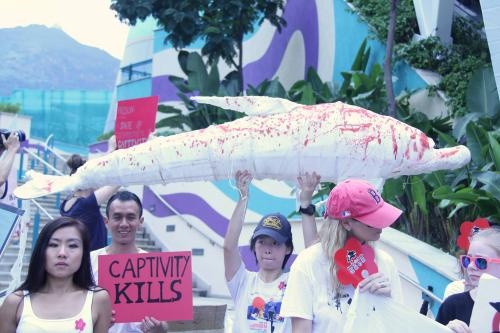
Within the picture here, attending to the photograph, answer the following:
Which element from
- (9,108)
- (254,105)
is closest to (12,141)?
(254,105)

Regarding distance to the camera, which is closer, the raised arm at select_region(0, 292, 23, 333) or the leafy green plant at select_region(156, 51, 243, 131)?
the raised arm at select_region(0, 292, 23, 333)

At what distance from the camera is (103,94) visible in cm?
3034

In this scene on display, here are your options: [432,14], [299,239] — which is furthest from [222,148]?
[432,14]

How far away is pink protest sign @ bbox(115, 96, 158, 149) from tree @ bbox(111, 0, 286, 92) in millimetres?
8067

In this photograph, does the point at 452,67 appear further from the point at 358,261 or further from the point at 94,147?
the point at 94,147

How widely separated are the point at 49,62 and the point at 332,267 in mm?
58419

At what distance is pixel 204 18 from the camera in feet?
43.4

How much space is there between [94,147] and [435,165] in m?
15.9

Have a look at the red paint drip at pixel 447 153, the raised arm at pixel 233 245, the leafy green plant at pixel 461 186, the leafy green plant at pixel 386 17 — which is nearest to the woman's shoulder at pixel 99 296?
the raised arm at pixel 233 245

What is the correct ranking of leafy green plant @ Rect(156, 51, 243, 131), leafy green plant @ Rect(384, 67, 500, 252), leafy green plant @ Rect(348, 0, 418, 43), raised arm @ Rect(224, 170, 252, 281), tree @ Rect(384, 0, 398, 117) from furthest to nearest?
leafy green plant @ Rect(156, 51, 243, 131)
leafy green plant @ Rect(348, 0, 418, 43)
tree @ Rect(384, 0, 398, 117)
leafy green plant @ Rect(384, 67, 500, 252)
raised arm @ Rect(224, 170, 252, 281)

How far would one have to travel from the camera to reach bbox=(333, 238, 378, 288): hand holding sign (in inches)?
105

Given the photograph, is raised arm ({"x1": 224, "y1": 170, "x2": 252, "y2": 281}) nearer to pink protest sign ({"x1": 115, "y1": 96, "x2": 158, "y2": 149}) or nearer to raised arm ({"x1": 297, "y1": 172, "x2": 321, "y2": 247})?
raised arm ({"x1": 297, "y1": 172, "x2": 321, "y2": 247})

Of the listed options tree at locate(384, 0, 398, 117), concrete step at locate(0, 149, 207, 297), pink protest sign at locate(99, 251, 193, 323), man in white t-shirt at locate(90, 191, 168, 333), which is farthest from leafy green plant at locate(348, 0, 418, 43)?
pink protest sign at locate(99, 251, 193, 323)

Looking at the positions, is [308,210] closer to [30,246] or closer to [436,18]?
[30,246]
